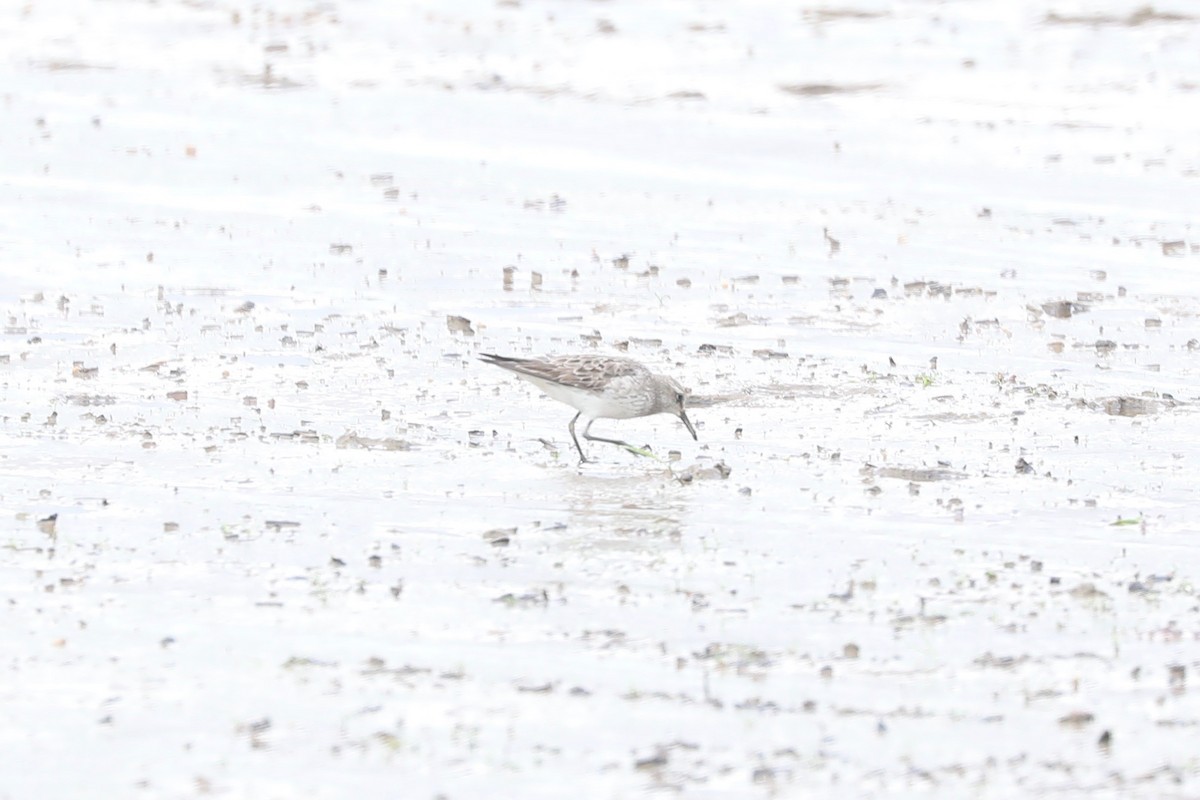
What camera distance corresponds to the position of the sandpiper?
496 inches

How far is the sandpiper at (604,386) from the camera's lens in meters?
12.6

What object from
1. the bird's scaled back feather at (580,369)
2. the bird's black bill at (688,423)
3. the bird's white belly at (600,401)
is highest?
the bird's scaled back feather at (580,369)

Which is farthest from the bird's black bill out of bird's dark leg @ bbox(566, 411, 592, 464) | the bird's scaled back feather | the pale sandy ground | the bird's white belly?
bird's dark leg @ bbox(566, 411, 592, 464)

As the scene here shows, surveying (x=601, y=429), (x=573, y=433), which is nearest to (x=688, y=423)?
(x=573, y=433)

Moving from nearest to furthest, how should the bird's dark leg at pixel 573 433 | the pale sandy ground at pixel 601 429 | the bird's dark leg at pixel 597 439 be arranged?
the pale sandy ground at pixel 601 429 → the bird's dark leg at pixel 573 433 → the bird's dark leg at pixel 597 439

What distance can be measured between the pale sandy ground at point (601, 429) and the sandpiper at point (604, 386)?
27cm

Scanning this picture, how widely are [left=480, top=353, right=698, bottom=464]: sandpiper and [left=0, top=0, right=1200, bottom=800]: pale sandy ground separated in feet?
0.90

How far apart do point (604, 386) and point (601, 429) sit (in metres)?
1.24

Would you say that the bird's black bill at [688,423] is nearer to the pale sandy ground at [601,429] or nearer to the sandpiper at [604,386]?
the sandpiper at [604,386]

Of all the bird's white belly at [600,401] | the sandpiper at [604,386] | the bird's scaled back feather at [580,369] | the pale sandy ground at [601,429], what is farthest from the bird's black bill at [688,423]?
the bird's scaled back feather at [580,369]

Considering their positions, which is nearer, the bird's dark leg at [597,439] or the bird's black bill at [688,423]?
the bird's black bill at [688,423]

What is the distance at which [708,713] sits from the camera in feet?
25.7

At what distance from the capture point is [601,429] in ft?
45.3

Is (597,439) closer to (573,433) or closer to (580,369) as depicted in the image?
(573,433)
